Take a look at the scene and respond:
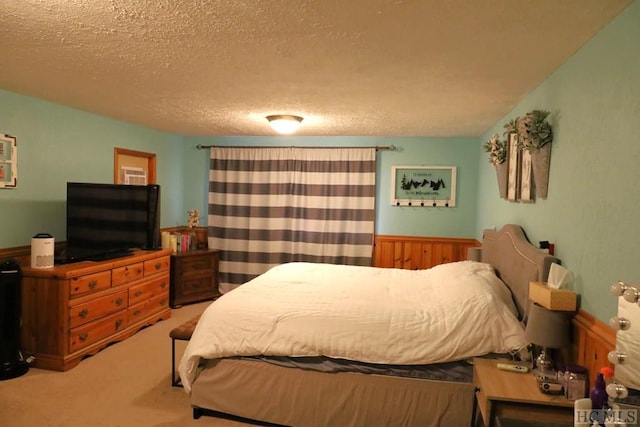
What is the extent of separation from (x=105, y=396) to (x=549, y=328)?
2888mm

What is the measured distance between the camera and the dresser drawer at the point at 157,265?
4.05m

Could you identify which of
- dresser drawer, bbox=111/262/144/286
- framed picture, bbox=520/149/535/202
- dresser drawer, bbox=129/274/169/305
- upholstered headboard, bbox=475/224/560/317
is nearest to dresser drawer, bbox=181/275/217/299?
dresser drawer, bbox=129/274/169/305

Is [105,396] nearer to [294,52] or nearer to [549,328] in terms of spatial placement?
[294,52]

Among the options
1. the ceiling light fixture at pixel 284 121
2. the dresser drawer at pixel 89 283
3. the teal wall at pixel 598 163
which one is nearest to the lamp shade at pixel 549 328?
the teal wall at pixel 598 163

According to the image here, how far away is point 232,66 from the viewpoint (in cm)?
239

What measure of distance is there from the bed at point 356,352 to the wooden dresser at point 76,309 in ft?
4.31

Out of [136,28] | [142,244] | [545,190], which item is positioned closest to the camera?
[136,28]

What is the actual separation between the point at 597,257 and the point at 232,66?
2211mm

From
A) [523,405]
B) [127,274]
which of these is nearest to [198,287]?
[127,274]

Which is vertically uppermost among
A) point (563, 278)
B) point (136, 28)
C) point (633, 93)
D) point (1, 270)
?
point (136, 28)

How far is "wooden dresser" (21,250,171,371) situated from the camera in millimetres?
3064

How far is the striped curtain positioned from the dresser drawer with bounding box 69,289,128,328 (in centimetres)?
187

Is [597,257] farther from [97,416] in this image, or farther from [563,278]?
[97,416]

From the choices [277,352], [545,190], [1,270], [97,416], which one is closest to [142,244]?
[1,270]
